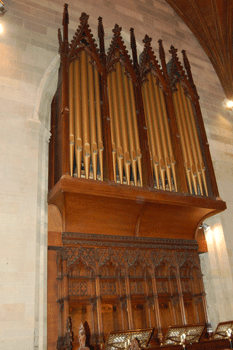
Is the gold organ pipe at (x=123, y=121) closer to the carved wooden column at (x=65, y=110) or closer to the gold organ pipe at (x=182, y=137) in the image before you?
the carved wooden column at (x=65, y=110)

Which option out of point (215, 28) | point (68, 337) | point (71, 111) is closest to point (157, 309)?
point (68, 337)

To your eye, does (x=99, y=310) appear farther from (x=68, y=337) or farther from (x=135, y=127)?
(x=135, y=127)

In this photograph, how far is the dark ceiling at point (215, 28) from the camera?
9.97 meters

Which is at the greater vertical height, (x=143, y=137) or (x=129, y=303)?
(x=143, y=137)

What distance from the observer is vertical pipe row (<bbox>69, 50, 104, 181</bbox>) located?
5812 millimetres

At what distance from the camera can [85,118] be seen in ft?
20.5

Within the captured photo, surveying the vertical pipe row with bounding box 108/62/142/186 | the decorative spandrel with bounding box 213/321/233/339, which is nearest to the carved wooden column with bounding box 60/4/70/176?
the vertical pipe row with bounding box 108/62/142/186

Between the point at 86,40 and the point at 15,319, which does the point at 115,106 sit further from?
the point at 15,319

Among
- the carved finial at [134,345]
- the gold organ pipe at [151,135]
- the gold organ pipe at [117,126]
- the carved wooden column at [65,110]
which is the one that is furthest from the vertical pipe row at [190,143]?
the carved finial at [134,345]

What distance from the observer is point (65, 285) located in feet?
18.2

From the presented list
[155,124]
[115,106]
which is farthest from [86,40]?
[155,124]

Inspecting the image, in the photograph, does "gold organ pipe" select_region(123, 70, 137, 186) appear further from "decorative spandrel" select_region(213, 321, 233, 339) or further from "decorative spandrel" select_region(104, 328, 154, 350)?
"decorative spandrel" select_region(213, 321, 233, 339)

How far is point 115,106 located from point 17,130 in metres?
1.85

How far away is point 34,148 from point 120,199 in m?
1.74
